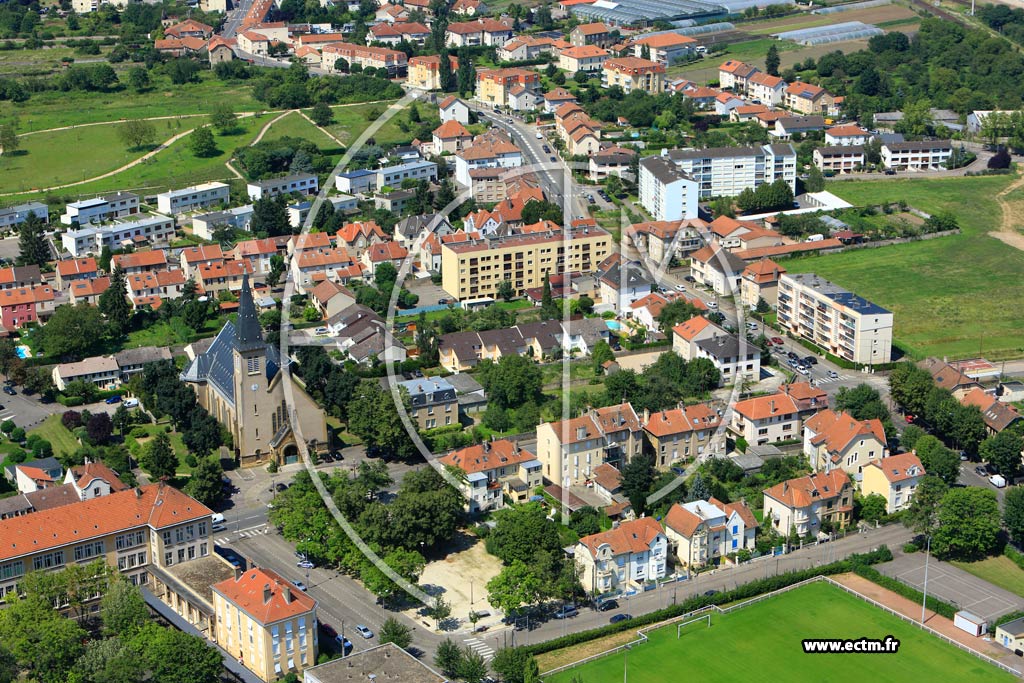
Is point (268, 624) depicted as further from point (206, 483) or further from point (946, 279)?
point (946, 279)

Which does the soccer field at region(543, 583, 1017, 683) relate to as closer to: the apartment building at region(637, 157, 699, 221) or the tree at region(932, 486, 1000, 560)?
the tree at region(932, 486, 1000, 560)

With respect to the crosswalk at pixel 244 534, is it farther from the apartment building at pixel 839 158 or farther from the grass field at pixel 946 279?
the apartment building at pixel 839 158

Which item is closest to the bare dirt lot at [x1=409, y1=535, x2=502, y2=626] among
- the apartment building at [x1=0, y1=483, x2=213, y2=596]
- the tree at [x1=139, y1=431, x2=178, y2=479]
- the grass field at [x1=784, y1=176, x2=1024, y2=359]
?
the apartment building at [x1=0, y1=483, x2=213, y2=596]

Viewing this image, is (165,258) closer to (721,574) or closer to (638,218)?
(638,218)

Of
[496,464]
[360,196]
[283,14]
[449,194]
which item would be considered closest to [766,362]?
[496,464]

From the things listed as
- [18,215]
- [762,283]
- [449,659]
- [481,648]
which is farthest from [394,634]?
[18,215]

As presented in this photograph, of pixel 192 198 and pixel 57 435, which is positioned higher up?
pixel 192 198
